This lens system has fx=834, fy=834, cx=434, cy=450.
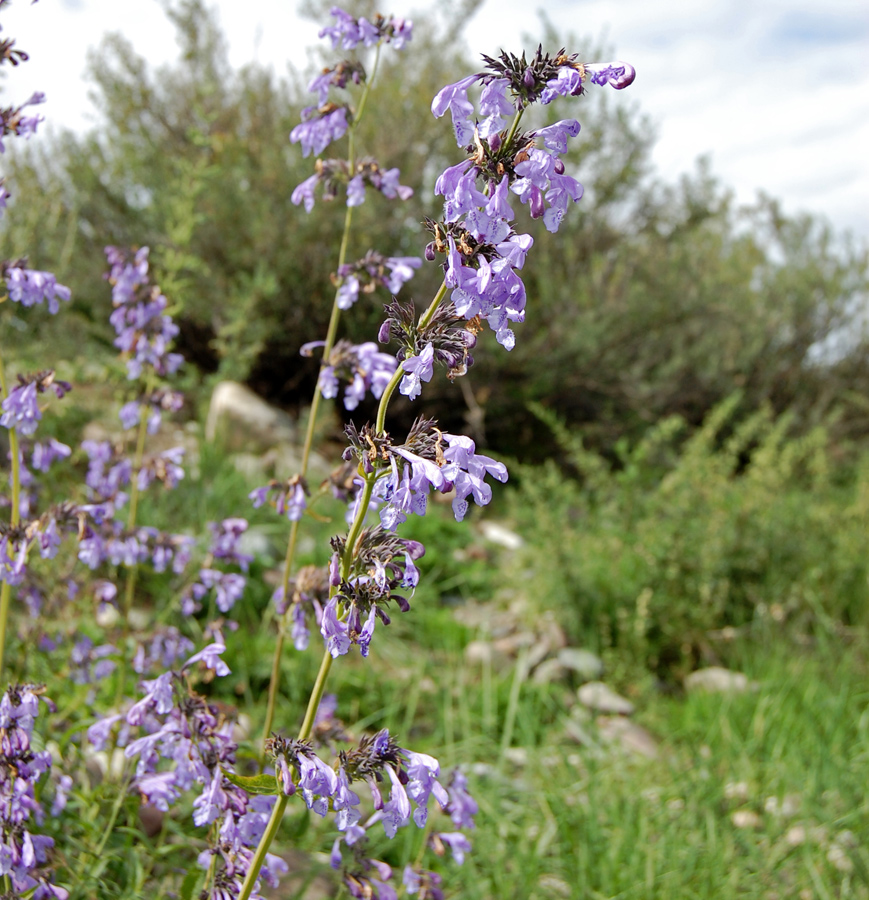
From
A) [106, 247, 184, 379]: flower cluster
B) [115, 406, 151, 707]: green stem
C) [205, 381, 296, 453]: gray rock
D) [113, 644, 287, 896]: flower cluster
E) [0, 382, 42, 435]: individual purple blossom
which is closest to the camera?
[113, 644, 287, 896]: flower cluster

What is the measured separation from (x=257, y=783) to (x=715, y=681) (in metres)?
2.99

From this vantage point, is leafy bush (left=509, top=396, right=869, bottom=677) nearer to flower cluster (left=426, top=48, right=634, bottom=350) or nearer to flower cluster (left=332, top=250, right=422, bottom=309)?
flower cluster (left=332, top=250, right=422, bottom=309)

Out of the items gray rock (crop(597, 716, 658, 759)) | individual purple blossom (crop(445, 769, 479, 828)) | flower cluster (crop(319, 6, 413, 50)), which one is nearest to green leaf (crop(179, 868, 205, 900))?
individual purple blossom (crop(445, 769, 479, 828))

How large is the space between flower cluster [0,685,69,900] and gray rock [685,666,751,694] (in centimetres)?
287

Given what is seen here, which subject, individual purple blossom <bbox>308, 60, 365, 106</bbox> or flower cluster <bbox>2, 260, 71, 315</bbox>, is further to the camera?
individual purple blossom <bbox>308, 60, 365, 106</bbox>

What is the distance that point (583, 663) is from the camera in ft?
12.3

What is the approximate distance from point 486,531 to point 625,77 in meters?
4.62

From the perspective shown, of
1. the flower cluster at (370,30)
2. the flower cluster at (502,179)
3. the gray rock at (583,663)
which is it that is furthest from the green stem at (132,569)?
the gray rock at (583,663)

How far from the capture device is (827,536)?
15.0 feet

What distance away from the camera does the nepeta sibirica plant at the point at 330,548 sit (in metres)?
1.02

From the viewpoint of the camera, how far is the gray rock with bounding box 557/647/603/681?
3.74 meters

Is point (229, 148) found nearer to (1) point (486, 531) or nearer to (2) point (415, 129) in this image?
(2) point (415, 129)

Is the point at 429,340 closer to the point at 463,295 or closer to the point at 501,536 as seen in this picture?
the point at 463,295

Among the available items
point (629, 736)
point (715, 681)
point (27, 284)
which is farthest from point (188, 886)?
point (715, 681)
